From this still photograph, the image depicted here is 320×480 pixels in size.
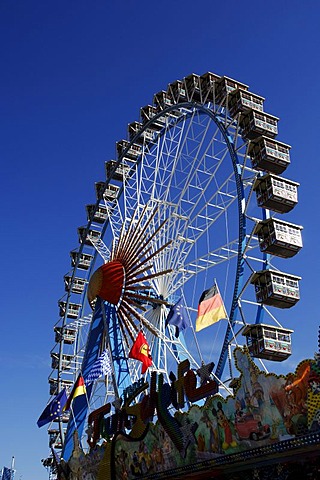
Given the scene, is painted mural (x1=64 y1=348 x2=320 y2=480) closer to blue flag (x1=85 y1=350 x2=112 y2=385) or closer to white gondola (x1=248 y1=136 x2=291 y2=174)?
blue flag (x1=85 y1=350 x2=112 y2=385)

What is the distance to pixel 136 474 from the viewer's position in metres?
16.6

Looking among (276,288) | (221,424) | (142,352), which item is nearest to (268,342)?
(276,288)

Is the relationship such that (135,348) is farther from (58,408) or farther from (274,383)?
(274,383)

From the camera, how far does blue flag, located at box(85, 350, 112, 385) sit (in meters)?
21.8

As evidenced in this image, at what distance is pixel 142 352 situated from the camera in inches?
781

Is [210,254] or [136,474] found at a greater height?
[210,254]

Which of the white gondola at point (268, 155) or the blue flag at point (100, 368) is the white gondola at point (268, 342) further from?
the blue flag at point (100, 368)

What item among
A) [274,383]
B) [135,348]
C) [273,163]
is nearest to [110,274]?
[135,348]

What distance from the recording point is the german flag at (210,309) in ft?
55.7

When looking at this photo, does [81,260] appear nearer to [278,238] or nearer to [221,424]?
[278,238]

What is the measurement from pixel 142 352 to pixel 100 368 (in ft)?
8.70

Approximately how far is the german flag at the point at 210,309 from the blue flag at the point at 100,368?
564 cm

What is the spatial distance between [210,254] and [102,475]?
7.72 meters

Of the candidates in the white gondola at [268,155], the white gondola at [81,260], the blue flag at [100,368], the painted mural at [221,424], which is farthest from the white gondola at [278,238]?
the white gondola at [81,260]
